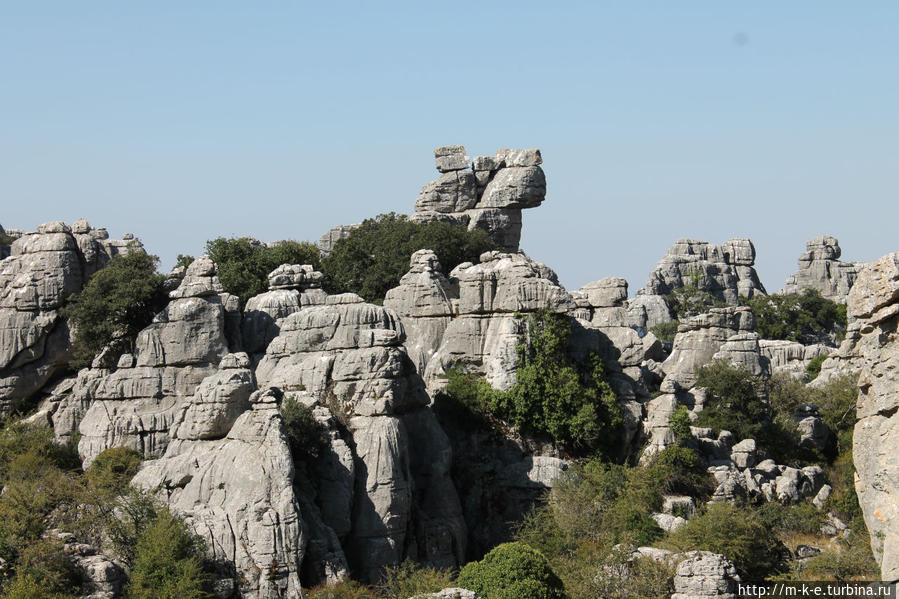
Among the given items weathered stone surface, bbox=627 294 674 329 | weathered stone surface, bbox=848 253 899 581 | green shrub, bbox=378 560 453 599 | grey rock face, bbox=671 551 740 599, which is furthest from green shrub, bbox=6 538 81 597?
weathered stone surface, bbox=627 294 674 329

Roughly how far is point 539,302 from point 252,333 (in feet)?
31.7

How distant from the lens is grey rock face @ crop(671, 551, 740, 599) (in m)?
25.4

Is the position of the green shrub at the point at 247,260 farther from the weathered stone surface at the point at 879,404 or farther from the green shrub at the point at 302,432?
the weathered stone surface at the point at 879,404

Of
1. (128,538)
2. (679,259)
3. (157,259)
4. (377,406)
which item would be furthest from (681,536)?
(679,259)

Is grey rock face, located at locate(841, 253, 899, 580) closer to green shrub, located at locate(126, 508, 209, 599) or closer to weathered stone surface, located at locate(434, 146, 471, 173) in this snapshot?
green shrub, located at locate(126, 508, 209, 599)

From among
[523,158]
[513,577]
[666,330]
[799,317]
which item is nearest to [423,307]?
[513,577]

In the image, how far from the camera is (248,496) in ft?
92.7

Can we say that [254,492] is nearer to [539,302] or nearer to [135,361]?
[135,361]

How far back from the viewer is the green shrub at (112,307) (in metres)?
37.9

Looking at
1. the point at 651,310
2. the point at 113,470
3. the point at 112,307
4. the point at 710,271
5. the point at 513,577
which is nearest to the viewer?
the point at 513,577

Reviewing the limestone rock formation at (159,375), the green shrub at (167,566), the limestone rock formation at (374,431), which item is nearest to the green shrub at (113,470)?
the limestone rock formation at (159,375)

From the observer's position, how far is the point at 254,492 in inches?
1115

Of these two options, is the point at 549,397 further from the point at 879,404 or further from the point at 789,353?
the point at 789,353

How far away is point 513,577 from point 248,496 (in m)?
6.58
